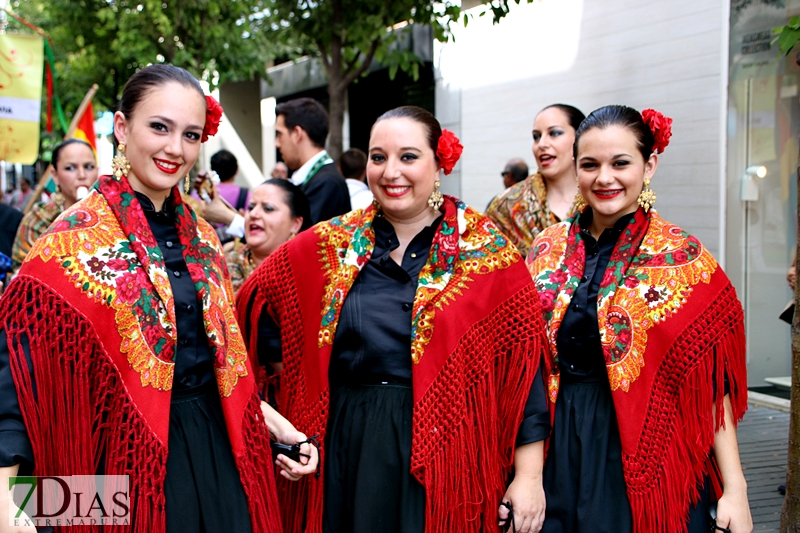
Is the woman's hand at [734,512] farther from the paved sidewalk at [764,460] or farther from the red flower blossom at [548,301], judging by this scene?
the paved sidewalk at [764,460]

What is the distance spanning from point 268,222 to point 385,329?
1814 mm

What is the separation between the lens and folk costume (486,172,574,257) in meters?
4.67

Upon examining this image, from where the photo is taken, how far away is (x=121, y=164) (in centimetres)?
242

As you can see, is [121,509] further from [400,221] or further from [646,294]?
[646,294]

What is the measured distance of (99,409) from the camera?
87.7 inches

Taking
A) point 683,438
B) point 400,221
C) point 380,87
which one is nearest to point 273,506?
point 400,221

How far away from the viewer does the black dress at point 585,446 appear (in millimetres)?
2707


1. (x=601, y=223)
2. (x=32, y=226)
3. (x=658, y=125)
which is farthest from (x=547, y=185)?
(x=32, y=226)

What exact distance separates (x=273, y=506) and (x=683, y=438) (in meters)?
1.42

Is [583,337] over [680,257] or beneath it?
beneath

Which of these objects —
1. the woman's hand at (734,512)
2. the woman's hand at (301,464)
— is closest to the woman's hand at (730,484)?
the woman's hand at (734,512)

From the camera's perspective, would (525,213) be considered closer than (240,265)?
No

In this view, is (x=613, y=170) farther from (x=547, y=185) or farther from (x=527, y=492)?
(x=547, y=185)

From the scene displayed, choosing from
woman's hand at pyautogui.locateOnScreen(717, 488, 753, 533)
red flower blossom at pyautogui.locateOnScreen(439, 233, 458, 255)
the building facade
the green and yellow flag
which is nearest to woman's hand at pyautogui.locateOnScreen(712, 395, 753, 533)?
woman's hand at pyautogui.locateOnScreen(717, 488, 753, 533)
